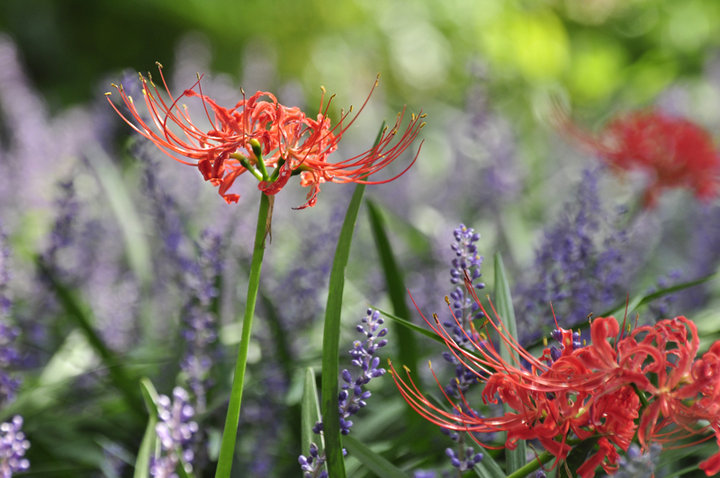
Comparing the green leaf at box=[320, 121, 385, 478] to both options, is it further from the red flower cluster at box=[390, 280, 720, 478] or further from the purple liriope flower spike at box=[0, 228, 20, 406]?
the purple liriope flower spike at box=[0, 228, 20, 406]

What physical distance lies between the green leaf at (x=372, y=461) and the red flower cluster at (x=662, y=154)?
1.10 m

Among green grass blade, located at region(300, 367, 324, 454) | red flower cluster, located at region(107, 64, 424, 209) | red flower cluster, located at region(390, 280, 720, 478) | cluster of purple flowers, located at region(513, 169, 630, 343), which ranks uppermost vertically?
cluster of purple flowers, located at region(513, 169, 630, 343)

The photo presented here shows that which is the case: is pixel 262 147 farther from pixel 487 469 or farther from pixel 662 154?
pixel 662 154

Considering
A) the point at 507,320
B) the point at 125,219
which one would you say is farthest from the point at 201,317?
the point at 125,219

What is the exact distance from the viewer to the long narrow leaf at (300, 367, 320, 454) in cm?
73

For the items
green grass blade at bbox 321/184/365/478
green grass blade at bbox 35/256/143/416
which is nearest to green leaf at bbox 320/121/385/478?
green grass blade at bbox 321/184/365/478

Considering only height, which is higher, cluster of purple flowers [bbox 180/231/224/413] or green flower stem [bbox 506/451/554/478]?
cluster of purple flowers [bbox 180/231/224/413]

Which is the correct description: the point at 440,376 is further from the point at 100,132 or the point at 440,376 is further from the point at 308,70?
the point at 308,70

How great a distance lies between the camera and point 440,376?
1260 millimetres

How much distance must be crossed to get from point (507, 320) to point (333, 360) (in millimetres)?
235

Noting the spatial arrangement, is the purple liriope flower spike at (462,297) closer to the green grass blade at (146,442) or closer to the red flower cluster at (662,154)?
the green grass blade at (146,442)

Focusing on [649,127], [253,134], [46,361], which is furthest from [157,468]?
[649,127]

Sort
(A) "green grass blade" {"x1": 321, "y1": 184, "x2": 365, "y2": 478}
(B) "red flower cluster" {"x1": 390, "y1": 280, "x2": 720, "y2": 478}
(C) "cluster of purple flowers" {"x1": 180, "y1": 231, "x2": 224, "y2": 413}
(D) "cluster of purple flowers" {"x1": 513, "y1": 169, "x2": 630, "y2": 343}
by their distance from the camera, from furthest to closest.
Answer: (D) "cluster of purple flowers" {"x1": 513, "y1": 169, "x2": 630, "y2": 343}, (C) "cluster of purple flowers" {"x1": 180, "y1": 231, "x2": 224, "y2": 413}, (A) "green grass blade" {"x1": 321, "y1": 184, "x2": 365, "y2": 478}, (B) "red flower cluster" {"x1": 390, "y1": 280, "x2": 720, "y2": 478}

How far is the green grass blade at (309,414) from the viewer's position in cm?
73
